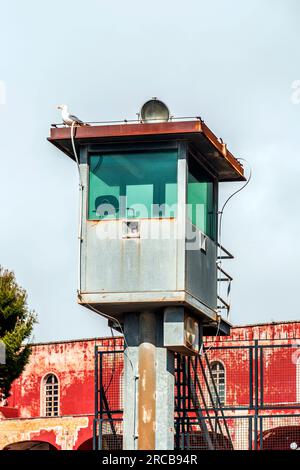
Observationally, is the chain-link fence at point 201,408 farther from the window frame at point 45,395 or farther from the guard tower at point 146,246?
the window frame at point 45,395

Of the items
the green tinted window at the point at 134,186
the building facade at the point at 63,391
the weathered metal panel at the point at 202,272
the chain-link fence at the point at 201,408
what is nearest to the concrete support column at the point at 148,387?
the weathered metal panel at the point at 202,272

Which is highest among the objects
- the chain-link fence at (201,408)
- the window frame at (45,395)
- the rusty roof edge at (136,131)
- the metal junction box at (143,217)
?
the rusty roof edge at (136,131)

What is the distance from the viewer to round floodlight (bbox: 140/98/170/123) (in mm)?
32031

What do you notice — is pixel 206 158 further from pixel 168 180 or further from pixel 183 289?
pixel 183 289

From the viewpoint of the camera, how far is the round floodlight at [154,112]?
105ft

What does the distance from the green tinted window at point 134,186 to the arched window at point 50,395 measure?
32428mm

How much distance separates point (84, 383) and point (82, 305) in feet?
102

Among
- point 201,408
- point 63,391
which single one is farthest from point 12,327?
point 201,408

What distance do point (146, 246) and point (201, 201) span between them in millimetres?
2302

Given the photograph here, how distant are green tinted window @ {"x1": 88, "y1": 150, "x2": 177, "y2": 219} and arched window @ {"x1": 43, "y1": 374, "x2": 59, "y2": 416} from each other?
32428 mm

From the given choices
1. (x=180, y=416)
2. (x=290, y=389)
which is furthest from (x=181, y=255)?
(x=290, y=389)

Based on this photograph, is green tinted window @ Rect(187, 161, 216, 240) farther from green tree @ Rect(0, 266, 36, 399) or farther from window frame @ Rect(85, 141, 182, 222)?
green tree @ Rect(0, 266, 36, 399)

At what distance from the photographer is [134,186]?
3212cm

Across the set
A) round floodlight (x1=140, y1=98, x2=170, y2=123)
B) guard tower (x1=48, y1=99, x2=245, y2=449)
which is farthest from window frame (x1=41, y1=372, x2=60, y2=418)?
round floodlight (x1=140, y1=98, x2=170, y2=123)
